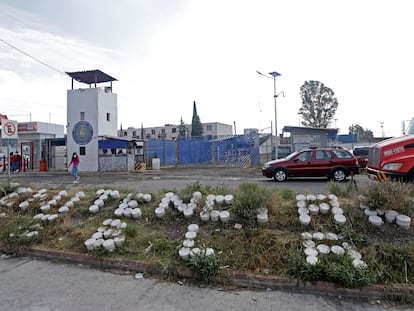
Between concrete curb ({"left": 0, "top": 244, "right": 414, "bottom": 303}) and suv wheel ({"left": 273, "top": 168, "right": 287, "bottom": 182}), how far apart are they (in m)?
9.88

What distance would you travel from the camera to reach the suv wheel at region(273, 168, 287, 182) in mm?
13043

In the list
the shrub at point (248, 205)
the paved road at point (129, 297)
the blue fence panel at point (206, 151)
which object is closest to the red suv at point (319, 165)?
the shrub at point (248, 205)

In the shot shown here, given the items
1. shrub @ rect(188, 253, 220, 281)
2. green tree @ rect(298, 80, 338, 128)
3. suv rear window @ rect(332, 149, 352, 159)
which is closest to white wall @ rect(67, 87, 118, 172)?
suv rear window @ rect(332, 149, 352, 159)

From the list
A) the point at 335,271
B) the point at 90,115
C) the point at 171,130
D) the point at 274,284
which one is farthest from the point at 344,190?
the point at 171,130

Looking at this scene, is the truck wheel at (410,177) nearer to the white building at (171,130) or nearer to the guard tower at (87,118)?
the guard tower at (87,118)

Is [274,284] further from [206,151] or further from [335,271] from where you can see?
[206,151]

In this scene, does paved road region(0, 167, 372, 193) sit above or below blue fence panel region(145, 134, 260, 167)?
below

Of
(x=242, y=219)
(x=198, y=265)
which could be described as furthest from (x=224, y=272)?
(x=242, y=219)

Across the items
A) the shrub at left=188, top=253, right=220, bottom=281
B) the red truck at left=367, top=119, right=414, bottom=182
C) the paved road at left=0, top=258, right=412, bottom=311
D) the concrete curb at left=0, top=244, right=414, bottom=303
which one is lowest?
the paved road at left=0, top=258, right=412, bottom=311

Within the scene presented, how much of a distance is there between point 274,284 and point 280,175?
9.98 m

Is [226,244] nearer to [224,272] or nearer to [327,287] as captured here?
[224,272]

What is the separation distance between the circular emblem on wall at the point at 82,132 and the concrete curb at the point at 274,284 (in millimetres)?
20379

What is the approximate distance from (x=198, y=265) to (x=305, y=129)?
19468 millimetres

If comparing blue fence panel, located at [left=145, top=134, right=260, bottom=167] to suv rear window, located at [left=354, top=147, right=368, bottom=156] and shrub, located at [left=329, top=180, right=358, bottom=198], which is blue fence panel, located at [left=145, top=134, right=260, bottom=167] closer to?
suv rear window, located at [left=354, top=147, right=368, bottom=156]
